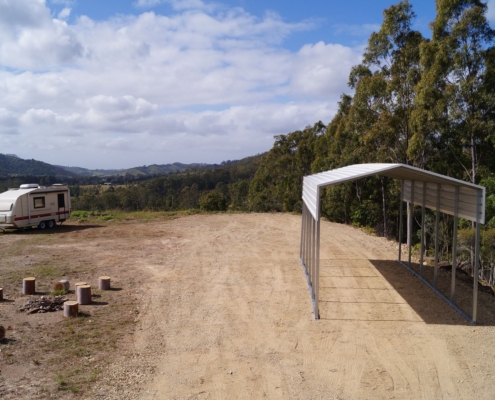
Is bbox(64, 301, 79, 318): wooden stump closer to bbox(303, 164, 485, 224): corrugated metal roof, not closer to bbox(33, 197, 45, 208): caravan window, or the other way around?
bbox(303, 164, 485, 224): corrugated metal roof

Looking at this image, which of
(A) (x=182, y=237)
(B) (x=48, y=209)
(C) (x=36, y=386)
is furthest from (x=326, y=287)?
(B) (x=48, y=209)

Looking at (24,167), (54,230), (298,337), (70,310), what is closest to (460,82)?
(298,337)

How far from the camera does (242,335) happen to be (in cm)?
755

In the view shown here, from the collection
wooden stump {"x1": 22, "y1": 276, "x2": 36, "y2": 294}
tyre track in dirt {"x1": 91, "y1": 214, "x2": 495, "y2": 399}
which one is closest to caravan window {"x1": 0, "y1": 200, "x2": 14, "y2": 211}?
tyre track in dirt {"x1": 91, "y1": 214, "x2": 495, "y2": 399}

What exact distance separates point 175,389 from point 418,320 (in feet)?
15.8

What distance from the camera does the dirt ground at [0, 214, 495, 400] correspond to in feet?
18.9

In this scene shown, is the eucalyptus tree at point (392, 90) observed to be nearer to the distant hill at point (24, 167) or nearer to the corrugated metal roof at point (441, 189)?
the corrugated metal roof at point (441, 189)

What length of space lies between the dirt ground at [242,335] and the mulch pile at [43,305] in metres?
0.25

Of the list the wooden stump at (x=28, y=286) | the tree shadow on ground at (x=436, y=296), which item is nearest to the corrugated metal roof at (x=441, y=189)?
the tree shadow on ground at (x=436, y=296)

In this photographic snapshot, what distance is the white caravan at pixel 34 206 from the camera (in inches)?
740

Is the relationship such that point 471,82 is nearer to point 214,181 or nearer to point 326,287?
point 326,287

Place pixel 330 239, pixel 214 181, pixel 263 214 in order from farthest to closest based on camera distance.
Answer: pixel 214 181 < pixel 263 214 < pixel 330 239

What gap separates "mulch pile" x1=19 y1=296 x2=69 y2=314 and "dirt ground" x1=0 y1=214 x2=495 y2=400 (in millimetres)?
248

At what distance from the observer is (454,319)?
8141mm
